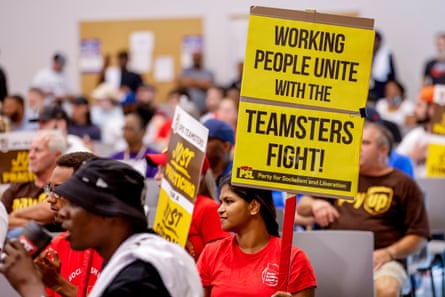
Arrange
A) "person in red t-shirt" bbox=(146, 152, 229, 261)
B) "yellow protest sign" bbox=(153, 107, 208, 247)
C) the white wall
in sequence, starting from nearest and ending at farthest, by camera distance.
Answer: "yellow protest sign" bbox=(153, 107, 208, 247) < "person in red t-shirt" bbox=(146, 152, 229, 261) < the white wall

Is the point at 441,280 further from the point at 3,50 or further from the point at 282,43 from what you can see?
the point at 3,50

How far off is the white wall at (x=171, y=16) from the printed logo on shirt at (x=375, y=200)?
11.7m

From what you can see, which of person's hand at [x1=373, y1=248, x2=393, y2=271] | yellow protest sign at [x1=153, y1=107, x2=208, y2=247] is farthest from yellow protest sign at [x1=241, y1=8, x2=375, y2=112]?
person's hand at [x1=373, y1=248, x2=393, y2=271]

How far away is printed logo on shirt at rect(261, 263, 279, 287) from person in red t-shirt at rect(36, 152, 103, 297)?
0.75m

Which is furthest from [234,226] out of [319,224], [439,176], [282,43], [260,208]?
[439,176]

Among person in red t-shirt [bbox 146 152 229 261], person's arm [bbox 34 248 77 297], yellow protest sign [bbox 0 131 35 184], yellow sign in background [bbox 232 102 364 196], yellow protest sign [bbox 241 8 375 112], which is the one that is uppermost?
yellow protest sign [bbox 241 8 375 112]

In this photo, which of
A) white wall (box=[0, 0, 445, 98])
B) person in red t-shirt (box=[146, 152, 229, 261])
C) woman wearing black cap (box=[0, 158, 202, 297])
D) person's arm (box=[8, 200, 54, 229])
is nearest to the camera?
woman wearing black cap (box=[0, 158, 202, 297])

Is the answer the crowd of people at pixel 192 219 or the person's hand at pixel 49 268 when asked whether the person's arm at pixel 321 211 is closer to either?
the crowd of people at pixel 192 219

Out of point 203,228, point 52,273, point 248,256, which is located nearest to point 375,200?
point 203,228

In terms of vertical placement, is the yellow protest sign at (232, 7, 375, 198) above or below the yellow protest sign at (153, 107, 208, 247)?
above

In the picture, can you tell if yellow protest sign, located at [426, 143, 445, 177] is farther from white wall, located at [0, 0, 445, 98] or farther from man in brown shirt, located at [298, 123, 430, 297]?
white wall, located at [0, 0, 445, 98]

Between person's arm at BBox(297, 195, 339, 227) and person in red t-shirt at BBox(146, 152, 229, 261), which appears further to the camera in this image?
person's arm at BBox(297, 195, 339, 227)

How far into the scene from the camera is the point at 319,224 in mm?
6754

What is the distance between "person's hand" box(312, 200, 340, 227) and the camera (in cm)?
668
